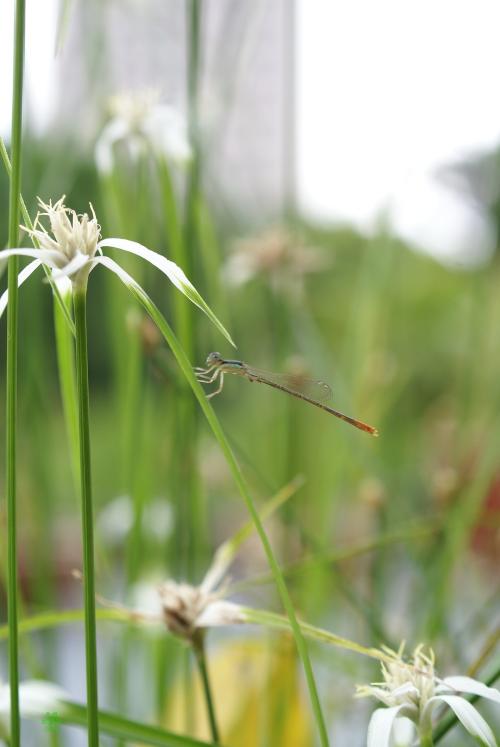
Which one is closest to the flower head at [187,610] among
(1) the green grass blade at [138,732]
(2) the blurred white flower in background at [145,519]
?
(1) the green grass blade at [138,732]

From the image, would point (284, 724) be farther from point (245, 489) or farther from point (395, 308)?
point (395, 308)

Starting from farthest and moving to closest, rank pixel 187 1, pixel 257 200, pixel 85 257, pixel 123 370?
pixel 257 200 → pixel 123 370 → pixel 187 1 → pixel 85 257

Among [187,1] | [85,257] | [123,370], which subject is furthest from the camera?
[123,370]

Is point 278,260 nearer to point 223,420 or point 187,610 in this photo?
point 223,420

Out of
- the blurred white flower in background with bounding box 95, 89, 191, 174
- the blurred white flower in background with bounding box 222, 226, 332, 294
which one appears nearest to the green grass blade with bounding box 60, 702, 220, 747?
the blurred white flower in background with bounding box 95, 89, 191, 174

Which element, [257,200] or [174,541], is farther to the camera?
[257,200]

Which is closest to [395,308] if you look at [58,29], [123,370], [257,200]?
[257,200]

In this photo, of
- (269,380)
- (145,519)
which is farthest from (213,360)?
(145,519)

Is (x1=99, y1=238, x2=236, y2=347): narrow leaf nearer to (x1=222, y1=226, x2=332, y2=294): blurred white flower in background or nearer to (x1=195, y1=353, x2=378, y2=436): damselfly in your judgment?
(x1=195, y1=353, x2=378, y2=436): damselfly

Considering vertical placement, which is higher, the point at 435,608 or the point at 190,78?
the point at 190,78
